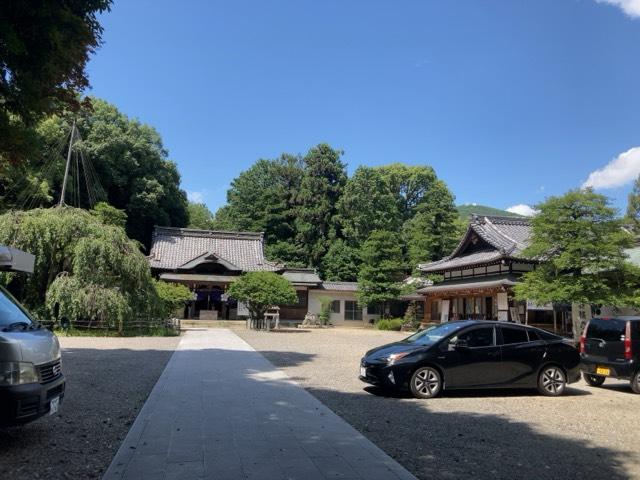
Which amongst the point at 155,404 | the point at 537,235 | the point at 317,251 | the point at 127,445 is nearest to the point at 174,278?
the point at 317,251

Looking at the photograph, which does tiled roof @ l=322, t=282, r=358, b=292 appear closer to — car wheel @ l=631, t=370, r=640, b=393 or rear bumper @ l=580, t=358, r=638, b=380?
rear bumper @ l=580, t=358, r=638, b=380

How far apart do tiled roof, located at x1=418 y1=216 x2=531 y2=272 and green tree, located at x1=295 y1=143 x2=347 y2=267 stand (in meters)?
15.1

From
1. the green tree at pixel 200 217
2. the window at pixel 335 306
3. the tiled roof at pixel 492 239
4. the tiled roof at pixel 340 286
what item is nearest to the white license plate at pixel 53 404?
the tiled roof at pixel 492 239

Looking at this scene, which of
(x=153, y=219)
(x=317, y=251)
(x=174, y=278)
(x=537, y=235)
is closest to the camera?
(x=537, y=235)

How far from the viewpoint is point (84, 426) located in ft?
19.3

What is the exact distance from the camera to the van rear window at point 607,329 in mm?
10055

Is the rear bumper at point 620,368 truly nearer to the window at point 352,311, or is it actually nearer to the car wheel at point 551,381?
the car wheel at point 551,381

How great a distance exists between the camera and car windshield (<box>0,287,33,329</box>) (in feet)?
17.0

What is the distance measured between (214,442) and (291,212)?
41.7m

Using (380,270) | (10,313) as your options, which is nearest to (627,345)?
(10,313)

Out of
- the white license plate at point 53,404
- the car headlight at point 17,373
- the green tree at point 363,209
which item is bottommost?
the white license plate at point 53,404

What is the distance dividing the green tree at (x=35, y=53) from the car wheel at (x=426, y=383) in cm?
686

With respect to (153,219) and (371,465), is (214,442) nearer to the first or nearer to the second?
(371,465)

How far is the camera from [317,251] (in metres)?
43.9
